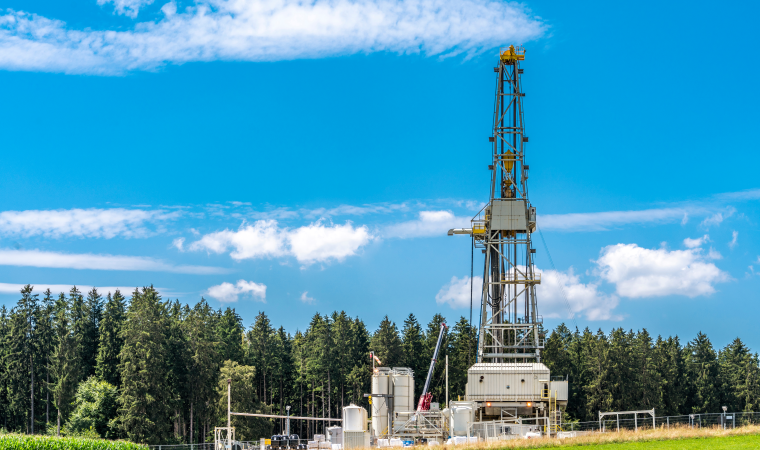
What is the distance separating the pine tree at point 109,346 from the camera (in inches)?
2901

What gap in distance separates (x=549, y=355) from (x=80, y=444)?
55543 mm

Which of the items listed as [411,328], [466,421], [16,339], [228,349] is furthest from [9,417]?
[466,421]

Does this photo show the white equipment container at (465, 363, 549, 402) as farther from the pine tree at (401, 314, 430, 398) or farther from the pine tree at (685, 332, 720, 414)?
the pine tree at (685, 332, 720, 414)

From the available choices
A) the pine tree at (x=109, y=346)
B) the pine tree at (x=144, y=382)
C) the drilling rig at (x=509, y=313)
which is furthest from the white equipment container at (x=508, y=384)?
the pine tree at (x=109, y=346)

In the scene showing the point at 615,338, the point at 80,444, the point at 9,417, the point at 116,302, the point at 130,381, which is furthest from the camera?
the point at 615,338

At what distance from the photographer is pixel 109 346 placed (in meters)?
74.9

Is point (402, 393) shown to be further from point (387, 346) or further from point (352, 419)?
point (387, 346)

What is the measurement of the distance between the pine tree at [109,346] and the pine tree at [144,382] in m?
5.97

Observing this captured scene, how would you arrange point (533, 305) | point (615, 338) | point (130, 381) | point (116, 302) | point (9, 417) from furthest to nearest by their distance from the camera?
Answer: point (615, 338)
point (116, 302)
point (9, 417)
point (130, 381)
point (533, 305)

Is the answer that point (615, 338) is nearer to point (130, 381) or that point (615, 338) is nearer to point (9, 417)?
point (130, 381)

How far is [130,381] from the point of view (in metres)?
64.5

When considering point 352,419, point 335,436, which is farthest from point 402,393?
point 335,436

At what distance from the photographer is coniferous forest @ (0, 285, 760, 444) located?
220ft

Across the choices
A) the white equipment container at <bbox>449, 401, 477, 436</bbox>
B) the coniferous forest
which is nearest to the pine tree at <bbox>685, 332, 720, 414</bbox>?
the coniferous forest
